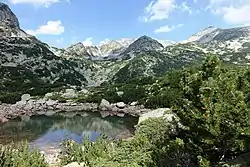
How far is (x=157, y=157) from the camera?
33438 millimetres

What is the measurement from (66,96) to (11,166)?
112 metres

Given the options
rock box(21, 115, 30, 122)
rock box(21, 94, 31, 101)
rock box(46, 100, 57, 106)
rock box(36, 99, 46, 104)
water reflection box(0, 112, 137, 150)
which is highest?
rock box(21, 94, 31, 101)

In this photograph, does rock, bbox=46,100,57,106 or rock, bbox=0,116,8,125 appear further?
rock, bbox=46,100,57,106

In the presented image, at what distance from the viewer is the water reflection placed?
2965 inches

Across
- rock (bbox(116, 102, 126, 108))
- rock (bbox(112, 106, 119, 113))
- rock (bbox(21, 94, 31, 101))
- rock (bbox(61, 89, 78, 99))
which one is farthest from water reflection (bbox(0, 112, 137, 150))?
rock (bbox(61, 89, 78, 99))

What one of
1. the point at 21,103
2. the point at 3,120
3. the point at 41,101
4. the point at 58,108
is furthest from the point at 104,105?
the point at 3,120

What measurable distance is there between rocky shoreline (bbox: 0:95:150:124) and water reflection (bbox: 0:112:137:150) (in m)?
8.19

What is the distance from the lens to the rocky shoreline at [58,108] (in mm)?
115750

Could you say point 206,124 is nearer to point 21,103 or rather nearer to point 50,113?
point 50,113

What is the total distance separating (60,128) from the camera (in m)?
91.6

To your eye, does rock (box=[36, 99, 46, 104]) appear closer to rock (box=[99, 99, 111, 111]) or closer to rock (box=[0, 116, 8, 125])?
rock (box=[99, 99, 111, 111])

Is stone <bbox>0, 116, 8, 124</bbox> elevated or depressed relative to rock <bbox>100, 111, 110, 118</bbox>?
elevated

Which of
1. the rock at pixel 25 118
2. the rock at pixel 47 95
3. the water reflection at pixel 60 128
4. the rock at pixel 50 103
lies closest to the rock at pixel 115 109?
the water reflection at pixel 60 128

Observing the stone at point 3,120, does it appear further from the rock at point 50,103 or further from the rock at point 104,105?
the rock at point 104,105
